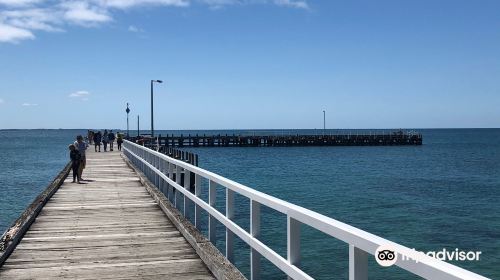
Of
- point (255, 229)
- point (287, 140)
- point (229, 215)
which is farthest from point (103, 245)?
point (287, 140)

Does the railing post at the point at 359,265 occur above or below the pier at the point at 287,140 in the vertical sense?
above

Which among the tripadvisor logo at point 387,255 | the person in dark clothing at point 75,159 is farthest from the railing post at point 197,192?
the person in dark clothing at point 75,159

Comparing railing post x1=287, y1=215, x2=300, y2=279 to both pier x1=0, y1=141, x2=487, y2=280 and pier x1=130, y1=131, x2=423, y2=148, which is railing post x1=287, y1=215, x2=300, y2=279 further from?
pier x1=130, y1=131, x2=423, y2=148

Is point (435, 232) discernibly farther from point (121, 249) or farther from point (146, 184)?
point (121, 249)

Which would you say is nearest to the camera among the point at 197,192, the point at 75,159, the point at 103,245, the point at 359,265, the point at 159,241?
the point at 359,265

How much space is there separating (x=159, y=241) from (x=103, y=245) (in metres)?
0.78

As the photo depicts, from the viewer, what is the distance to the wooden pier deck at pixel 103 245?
5977 millimetres

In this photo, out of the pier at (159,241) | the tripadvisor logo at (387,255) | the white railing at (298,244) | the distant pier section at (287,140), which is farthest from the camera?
the distant pier section at (287,140)

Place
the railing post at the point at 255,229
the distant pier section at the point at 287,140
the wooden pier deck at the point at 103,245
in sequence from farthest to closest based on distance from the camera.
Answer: the distant pier section at the point at 287,140 < the wooden pier deck at the point at 103,245 < the railing post at the point at 255,229

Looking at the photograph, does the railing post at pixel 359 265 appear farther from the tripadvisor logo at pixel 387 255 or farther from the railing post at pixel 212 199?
the railing post at pixel 212 199

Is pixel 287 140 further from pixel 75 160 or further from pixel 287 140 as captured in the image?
pixel 75 160

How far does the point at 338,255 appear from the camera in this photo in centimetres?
1520

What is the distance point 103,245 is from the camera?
7.43m

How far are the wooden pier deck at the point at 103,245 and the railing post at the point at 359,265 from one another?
302 cm
